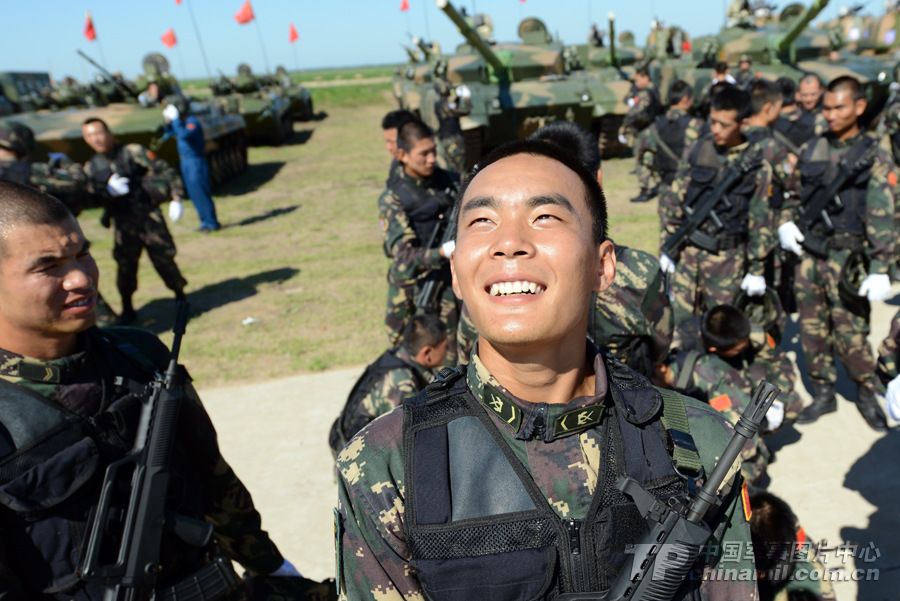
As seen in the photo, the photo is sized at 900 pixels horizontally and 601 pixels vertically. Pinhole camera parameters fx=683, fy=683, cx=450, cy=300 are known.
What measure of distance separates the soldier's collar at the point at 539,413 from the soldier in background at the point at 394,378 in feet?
5.27

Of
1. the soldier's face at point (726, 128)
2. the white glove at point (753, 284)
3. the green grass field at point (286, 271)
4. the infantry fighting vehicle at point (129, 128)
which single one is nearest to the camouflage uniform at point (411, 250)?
the green grass field at point (286, 271)

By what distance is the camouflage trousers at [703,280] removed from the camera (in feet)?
16.2

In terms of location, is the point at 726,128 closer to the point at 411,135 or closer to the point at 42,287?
the point at 411,135

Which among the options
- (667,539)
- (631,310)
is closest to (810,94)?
(631,310)

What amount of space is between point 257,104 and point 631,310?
57.3 feet

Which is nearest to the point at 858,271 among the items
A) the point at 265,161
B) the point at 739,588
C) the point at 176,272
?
the point at 739,588

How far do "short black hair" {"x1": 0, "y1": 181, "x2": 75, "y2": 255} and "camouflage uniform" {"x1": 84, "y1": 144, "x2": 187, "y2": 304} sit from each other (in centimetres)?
529

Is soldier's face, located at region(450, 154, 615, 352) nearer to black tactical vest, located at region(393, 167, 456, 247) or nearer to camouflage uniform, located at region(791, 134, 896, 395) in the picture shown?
black tactical vest, located at region(393, 167, 456, 247)

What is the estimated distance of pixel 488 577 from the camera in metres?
1.23

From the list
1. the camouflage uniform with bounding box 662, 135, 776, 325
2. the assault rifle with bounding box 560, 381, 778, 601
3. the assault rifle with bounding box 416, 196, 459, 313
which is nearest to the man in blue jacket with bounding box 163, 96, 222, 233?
the assault rifle with bounding box 416, 196, 459, 313

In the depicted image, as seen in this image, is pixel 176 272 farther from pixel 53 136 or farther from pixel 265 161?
pixel 265 161

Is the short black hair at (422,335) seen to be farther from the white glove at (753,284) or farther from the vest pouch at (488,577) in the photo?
the white glove at (753,284)

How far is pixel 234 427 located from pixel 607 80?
12568mm

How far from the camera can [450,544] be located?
123 cm
